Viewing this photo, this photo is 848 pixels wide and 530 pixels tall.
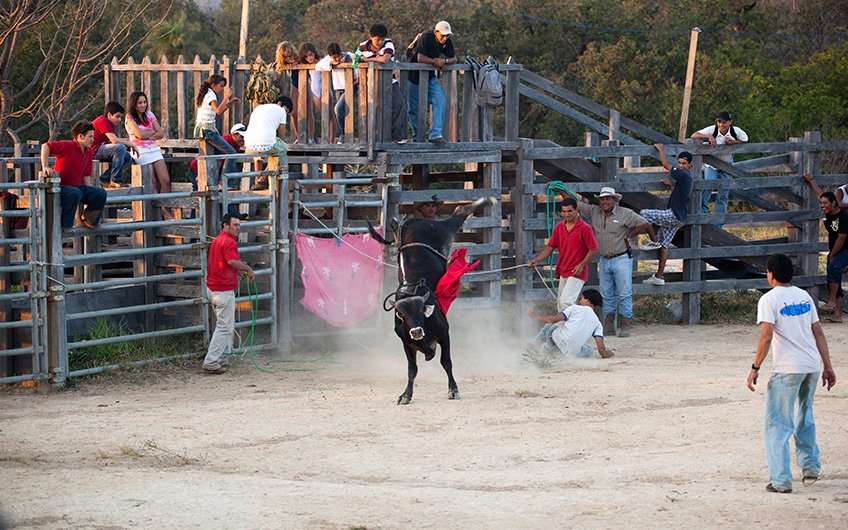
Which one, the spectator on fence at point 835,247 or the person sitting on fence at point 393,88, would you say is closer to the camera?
the person sitting on fence at point 393,88

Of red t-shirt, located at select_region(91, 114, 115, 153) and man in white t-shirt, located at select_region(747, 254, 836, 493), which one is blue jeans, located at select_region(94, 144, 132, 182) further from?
man in white t-shirt, located at select_region(747, 254, 836, 493)

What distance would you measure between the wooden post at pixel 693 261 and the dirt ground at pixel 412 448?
9.63ft

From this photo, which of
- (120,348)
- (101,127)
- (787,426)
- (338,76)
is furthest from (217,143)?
(787,426)

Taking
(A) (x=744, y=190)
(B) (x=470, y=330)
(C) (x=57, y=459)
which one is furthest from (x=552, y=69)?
(C) (x=57, y=459)

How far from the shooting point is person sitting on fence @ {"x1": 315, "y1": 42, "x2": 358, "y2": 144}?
57.1ft

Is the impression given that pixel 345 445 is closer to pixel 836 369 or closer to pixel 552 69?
pixel 836 369

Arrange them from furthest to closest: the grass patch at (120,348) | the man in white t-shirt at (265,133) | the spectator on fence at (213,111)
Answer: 1. the spectator on fence at (213,111)
2. the man in white t-shirt at (265,133)
3. the grass patch at (120,348)

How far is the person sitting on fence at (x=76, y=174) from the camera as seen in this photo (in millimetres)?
14305

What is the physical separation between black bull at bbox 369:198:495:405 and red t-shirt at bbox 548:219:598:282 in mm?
2598

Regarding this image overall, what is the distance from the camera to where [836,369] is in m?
15.3

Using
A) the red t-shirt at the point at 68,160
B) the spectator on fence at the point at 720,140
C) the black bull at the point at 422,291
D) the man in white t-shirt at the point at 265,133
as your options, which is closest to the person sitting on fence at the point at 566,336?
the black bull at the point at 422,291

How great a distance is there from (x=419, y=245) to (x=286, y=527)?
5323 mm


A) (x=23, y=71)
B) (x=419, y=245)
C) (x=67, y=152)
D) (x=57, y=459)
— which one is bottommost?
(x=57, y=459)

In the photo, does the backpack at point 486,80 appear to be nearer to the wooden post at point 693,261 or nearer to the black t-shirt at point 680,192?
the black t-shirt at point 680,192
